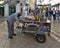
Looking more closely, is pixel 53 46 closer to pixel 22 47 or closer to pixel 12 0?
pixel 22 47

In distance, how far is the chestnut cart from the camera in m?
12.1

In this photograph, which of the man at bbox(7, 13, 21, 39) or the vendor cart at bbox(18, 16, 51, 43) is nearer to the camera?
the vendor cart at bbox(18, 16, 51, 43)

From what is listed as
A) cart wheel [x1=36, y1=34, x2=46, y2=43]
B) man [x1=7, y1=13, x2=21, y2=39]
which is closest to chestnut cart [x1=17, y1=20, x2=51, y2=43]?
cart wheel [x1=36, y1=34, x2=46, y2=43]

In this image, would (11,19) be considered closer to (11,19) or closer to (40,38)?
(11,19)

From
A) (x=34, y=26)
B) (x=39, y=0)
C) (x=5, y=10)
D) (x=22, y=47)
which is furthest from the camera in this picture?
(x=39, y=0)

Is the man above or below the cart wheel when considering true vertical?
above

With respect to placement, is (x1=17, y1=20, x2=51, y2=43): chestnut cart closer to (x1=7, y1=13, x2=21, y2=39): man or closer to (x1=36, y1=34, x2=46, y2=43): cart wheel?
(x1=36, y1=34, x2=46, y2=43): cart wheel

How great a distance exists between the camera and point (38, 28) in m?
12.7

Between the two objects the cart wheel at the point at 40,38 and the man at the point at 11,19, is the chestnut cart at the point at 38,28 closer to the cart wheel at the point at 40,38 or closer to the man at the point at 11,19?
the cart wheel at the point at 40,38

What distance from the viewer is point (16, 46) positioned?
10414mm

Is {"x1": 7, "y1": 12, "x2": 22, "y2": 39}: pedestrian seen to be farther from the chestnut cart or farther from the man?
the chestnut cart

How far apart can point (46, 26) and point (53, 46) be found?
3030 millimetres

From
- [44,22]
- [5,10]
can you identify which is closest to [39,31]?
[44,22]

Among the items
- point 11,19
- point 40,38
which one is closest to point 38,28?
point 40,38
